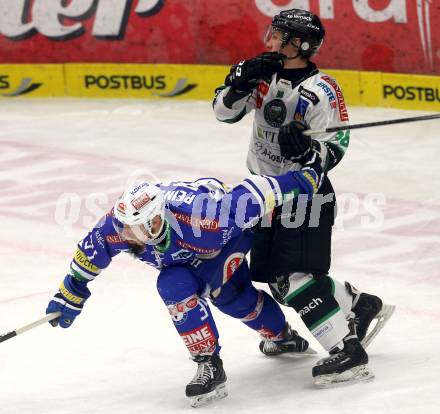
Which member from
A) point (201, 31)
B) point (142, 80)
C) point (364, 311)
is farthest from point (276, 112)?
point (142, 80)

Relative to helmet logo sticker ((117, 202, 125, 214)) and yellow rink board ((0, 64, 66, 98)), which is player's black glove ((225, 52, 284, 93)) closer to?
helmet logo sticker ((117, 202, 125, 214))

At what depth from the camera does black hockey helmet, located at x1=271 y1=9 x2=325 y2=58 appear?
5121 millimetres

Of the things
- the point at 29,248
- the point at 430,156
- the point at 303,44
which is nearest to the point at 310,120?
the point at 303,44

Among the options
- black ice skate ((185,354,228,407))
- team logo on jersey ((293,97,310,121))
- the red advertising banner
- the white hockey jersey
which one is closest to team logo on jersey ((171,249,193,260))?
black ice skate ((185,354,228,407))

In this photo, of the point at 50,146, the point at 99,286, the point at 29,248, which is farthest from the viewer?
the point at 50,146

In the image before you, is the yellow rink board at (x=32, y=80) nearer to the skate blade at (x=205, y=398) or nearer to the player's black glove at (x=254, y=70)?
the player's black glove at (x=254, y=70)

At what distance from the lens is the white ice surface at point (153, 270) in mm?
5031

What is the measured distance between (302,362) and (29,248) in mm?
2486

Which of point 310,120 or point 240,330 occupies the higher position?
point 310,120

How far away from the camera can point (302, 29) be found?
5.12 meters

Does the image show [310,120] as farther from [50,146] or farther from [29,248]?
[50,146]

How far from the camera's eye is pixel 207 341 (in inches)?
193

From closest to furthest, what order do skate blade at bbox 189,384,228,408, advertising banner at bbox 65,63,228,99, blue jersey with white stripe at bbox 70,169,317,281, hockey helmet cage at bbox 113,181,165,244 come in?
hockey helmet cage at bbox 113,181,165,244
blue jersey with white stripe at bbox 70,169,317,281
skate blade at bbox 189,384,228,408
advertising banner at bbox 65,63,228,99

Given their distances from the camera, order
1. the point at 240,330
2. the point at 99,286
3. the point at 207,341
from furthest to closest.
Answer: the point at 99,286 → the point at 240,330 → the point at 207,341
